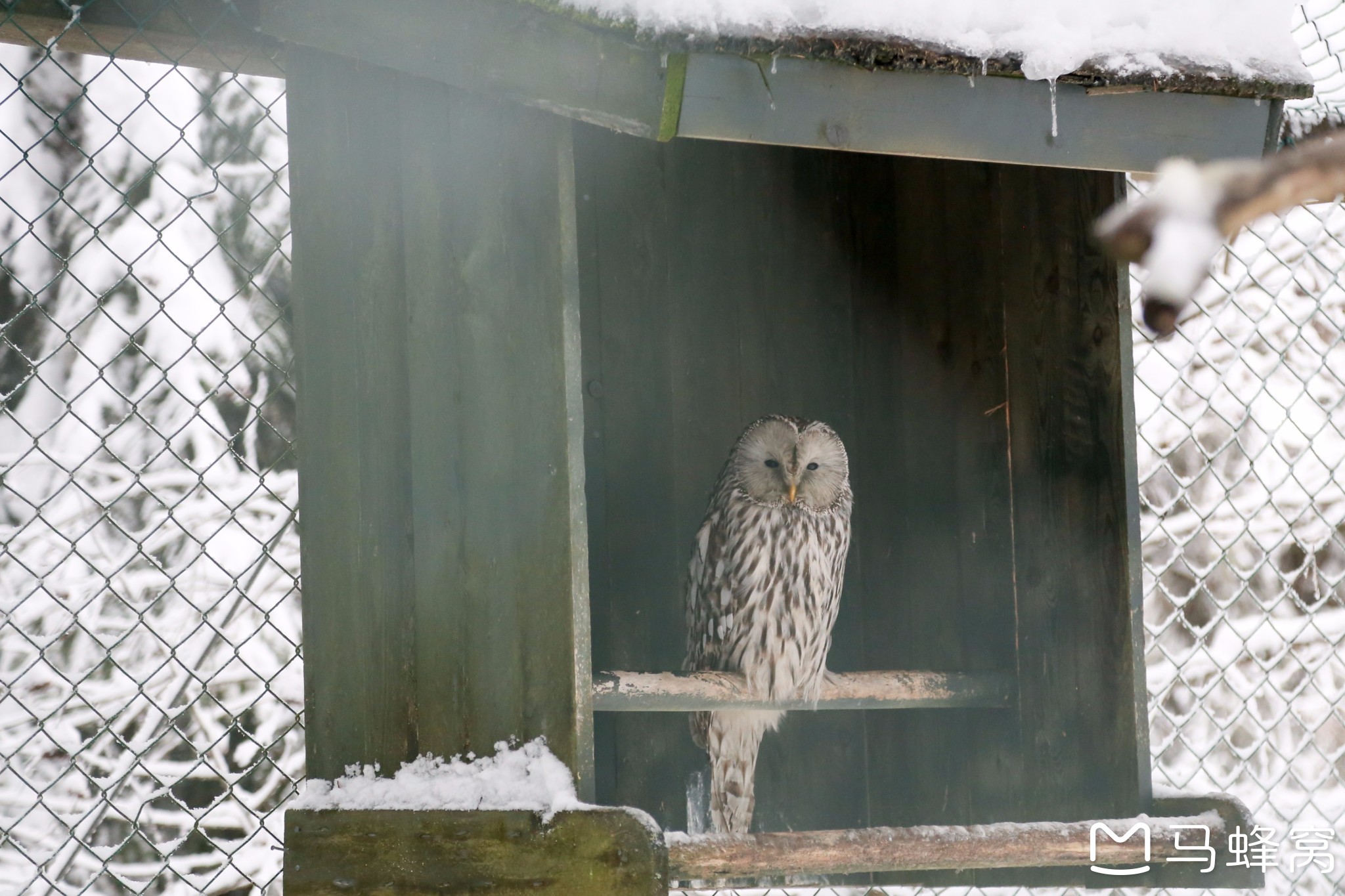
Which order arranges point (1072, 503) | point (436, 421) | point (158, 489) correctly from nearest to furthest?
point (436, 421) → point (1072, 503) → point (158, 489)

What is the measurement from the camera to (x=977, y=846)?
2480 millimetres

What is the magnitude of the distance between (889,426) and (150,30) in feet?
5.64

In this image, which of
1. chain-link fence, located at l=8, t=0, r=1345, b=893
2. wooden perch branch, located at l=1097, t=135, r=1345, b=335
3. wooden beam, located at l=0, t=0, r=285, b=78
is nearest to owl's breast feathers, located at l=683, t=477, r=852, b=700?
wooden beam, located at l=0, t=0, r=285, b=78

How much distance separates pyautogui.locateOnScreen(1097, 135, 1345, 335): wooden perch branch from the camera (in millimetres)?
534

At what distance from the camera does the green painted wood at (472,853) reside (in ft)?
6.18

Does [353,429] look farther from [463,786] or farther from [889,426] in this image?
[889,426]

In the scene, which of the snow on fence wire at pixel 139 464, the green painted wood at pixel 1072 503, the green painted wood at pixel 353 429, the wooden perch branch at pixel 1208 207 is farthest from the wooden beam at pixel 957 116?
the snow on fence wire at pixel 139 464

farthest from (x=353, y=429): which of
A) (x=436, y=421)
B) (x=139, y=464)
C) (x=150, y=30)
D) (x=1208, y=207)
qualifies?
(x=139, y=464)

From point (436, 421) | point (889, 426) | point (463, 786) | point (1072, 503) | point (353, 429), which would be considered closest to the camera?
point (463, 786)

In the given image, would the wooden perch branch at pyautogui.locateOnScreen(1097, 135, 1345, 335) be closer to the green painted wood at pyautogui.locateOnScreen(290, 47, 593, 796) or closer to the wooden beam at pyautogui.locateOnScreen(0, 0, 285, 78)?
the green painted wood at pyautogui.locateOnScreen(290, 47, 593, 796)

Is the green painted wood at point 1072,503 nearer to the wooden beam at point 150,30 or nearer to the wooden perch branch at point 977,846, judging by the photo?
the wooden perch branch at point 977,846

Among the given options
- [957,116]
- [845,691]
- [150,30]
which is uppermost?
[150,30]

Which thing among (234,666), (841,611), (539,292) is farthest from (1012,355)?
(234,666)

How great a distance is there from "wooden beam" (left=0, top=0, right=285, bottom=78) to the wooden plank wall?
0.85m
